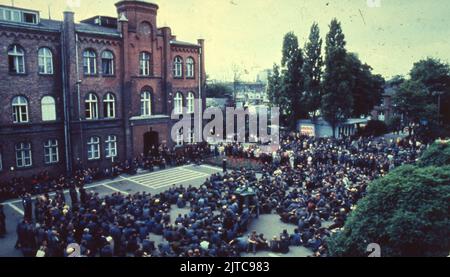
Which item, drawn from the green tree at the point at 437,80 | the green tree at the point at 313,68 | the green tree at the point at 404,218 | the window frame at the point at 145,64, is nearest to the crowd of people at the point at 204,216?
the green tree at the point at 404,218

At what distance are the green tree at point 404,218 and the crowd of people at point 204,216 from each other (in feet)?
12.4

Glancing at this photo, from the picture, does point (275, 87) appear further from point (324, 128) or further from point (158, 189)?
point (158, 189)

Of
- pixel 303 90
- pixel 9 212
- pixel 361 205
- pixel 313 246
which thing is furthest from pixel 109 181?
pixel 303 90

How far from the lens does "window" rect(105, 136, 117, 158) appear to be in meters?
31.2

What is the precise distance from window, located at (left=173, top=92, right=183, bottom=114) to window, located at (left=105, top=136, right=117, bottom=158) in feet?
25.9

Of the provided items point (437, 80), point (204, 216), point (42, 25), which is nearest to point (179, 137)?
point (42, 25)

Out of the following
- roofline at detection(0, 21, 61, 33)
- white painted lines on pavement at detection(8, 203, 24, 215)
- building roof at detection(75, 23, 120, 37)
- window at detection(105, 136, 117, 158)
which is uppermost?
building roof at detection(75, 23, 120, 37)

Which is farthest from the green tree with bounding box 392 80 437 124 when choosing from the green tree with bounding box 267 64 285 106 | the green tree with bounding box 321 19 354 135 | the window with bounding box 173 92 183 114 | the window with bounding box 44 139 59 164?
the window with bounding box 44 139 59 164

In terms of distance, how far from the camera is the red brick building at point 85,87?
→ 25609mm

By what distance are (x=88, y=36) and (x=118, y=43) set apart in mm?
2886

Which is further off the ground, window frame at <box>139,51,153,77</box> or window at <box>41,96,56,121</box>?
window frame at <box>139,51,153,77</box>

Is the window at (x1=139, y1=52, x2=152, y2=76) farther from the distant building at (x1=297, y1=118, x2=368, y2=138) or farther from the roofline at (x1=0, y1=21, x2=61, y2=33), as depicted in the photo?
the distant building at (x1=297, y1=118, x2=368, y2=138)

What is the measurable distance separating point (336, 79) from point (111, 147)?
93.8 feet
